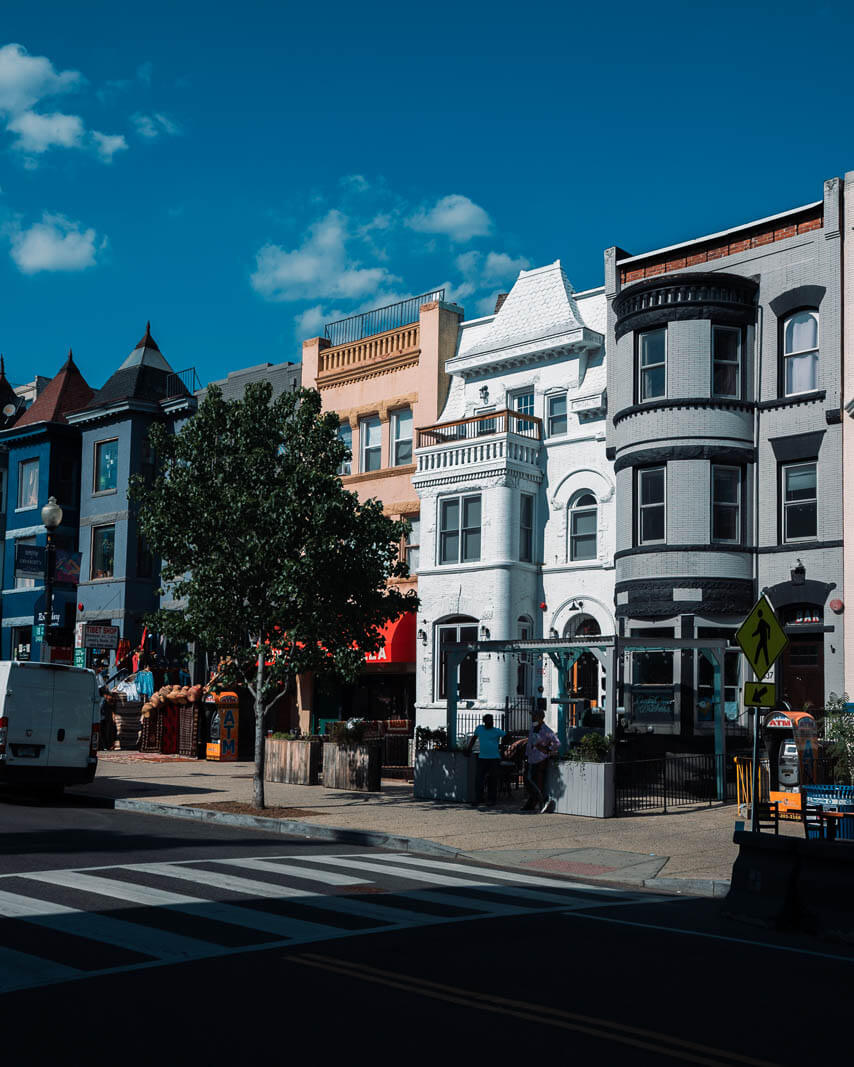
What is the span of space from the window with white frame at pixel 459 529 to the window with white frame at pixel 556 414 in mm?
2607

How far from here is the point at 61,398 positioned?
4284 centimetres

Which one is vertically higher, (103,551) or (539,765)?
(103,551)

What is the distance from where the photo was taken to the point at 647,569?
26297 millimetres

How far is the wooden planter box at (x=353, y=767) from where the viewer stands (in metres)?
22.7

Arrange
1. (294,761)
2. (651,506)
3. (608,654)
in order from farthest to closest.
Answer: (651,506)
(294,761)
(608,654)

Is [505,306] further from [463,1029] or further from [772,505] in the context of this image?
[463,1029]

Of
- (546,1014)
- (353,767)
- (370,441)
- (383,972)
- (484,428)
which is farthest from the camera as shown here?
(370,441)

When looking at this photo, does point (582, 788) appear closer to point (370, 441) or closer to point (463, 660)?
point (463, 660)

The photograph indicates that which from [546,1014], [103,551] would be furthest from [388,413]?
[546,1014]

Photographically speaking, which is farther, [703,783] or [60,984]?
[703,783]

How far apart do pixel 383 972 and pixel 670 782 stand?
1400 centimetres

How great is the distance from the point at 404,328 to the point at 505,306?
314 cm

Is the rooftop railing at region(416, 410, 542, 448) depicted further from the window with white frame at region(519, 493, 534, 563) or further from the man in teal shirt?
the man in teal shirt

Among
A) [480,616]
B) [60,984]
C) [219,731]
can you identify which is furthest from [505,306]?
[60,984]
